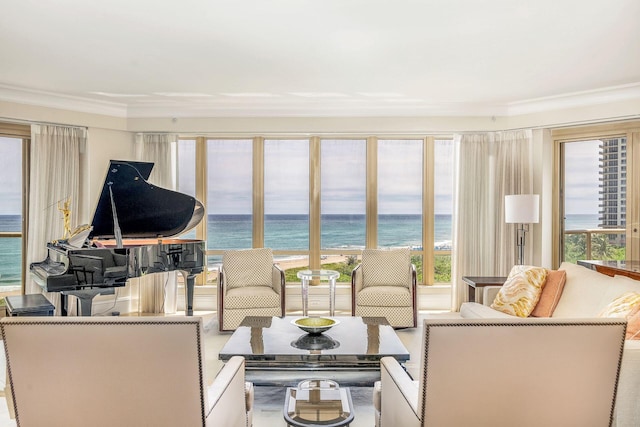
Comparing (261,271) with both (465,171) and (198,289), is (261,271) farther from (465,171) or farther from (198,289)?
(465,171)

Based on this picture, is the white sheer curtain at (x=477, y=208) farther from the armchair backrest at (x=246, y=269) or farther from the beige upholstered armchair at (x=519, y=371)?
the beige upholstered armchair at (x=519, y=371)

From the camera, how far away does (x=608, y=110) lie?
16.7ft

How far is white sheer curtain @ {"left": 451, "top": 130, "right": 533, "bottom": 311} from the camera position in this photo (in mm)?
5844

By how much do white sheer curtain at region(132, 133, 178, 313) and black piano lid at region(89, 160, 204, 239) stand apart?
3.61 feet

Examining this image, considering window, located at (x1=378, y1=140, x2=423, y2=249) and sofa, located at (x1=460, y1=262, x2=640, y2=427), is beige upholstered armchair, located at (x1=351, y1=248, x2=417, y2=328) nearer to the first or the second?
sofa, located at (x1=460, y1=262, x2=640, y2=427)

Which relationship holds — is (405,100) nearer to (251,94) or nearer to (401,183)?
(401,183)

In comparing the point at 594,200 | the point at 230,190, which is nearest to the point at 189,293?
the point at 230,190

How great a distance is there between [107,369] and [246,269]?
3457 mm

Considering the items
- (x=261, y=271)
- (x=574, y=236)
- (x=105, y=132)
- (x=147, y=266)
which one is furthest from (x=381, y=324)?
(x=105, y=132)

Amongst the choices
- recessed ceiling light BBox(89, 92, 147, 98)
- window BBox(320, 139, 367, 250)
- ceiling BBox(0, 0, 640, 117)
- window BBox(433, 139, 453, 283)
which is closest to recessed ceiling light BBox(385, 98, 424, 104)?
ceiling BBox(0, 0, 640, 117)

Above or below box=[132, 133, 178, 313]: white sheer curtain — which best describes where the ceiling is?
above

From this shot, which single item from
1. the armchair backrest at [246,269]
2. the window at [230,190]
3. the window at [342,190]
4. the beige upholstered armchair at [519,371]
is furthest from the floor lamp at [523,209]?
the beige upholstered armchair at [519,371]

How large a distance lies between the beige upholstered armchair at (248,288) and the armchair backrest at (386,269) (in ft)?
3.30

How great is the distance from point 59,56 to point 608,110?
216 inches
